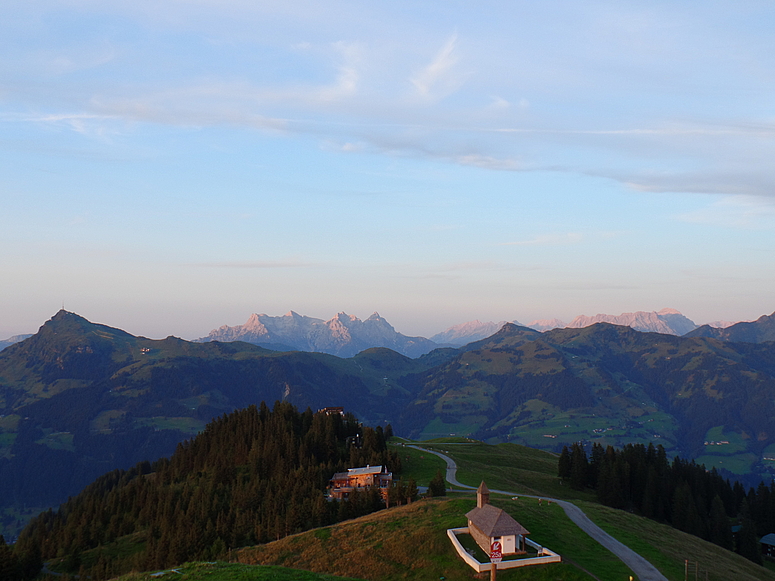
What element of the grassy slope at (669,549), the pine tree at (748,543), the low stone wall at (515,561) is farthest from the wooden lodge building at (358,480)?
the pine tree at (748,543)

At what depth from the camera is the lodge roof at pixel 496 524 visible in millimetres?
59250

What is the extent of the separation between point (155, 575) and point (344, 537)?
3329cm

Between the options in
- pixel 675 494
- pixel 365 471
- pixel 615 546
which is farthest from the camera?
pixel 675 494

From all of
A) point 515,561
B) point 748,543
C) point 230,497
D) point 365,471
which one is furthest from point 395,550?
point 748,543

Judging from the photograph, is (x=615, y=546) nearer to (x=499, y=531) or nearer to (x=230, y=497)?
(x=499, y=531)

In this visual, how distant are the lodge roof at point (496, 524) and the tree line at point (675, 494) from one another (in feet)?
254

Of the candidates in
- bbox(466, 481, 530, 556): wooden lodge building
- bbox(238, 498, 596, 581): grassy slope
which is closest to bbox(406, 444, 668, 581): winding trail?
bbox(238, 498, 596, 581): grassy slope

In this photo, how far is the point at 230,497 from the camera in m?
120

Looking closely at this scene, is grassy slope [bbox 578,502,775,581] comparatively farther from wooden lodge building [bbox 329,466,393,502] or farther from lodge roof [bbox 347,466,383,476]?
lodge roof [bbox 347,466,383,476]

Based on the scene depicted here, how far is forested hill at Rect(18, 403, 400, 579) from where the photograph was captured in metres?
96.4

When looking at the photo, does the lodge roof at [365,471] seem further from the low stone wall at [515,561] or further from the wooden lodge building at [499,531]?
the low stone wall at [515,561]

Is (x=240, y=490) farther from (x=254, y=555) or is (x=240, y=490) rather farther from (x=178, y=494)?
(x=254, y=555)

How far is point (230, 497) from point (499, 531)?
257 ft

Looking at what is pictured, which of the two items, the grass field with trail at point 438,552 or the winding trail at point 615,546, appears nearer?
the grass field with trail at point 438,552
